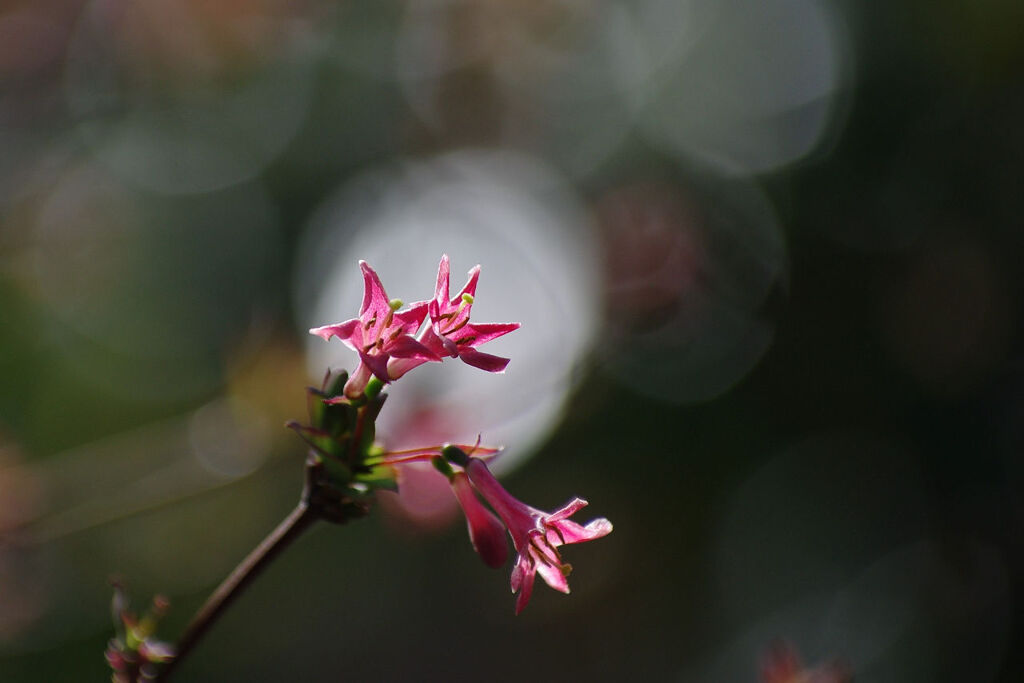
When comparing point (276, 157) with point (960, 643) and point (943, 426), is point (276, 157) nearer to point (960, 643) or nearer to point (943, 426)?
point (943, 426)

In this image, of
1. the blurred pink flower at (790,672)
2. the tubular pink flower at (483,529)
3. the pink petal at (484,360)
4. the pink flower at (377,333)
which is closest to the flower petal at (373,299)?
the pink flower at (377,333)

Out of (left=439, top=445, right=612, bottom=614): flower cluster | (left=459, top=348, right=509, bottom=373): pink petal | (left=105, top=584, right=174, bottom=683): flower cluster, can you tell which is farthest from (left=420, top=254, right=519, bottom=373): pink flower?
(left=105, top=584, right=174, bottom=683): flower cluster

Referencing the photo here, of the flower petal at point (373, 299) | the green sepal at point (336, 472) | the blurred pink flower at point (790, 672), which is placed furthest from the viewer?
the blurred pink flower at point (790, 672)

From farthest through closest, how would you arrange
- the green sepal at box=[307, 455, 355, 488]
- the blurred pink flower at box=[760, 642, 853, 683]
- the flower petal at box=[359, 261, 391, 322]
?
the blurred pink flower at box=[760, 642, 853, 683] → the flower petal at box=[359, 261, 391, 322] → the green sepal at box=[307, 455, 355, 488]

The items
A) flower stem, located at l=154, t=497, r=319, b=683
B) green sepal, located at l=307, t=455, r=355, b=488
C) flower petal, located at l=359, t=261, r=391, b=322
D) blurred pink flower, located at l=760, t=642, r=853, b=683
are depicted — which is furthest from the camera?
blurred pink flower, located at l=760, t=642, r=853, b=683

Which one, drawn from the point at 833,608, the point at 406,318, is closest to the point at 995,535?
the point at 833,608

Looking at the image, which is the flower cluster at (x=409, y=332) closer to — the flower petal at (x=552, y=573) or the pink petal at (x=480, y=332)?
the pink petal at (x=480, y=332)

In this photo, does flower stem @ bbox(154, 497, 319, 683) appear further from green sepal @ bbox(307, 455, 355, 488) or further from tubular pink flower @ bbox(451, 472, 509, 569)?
tubular pink flower @ bbox(451, 472, 509, 569)
